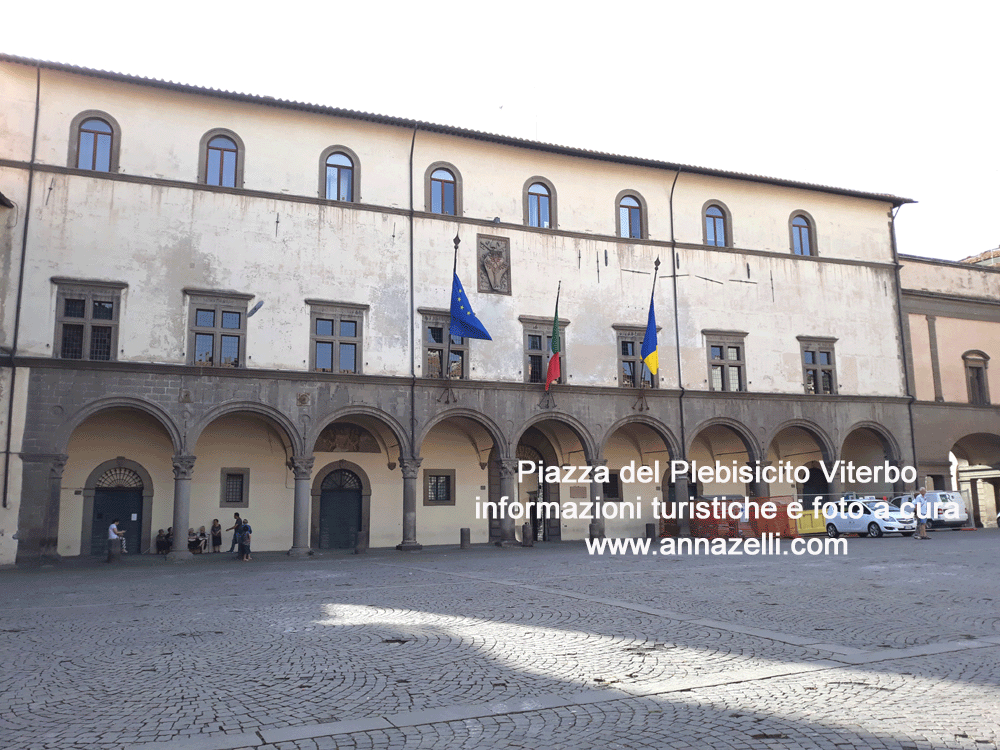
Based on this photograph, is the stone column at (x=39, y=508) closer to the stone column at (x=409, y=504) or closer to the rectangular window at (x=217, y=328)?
the rectangular window at (x=217, y=328)

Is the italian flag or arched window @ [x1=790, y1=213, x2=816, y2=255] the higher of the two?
arched window @ [x1=790, y1=213, x2=816, y2=255]

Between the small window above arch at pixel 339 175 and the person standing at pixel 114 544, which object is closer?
the person standing at pixel 114 544

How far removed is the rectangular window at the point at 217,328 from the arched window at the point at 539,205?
9.12 metres

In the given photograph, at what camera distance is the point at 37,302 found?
2005 cm

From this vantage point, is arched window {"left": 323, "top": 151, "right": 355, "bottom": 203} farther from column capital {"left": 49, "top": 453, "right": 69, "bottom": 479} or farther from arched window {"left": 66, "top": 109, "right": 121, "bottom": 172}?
column capital {"left": 49, "top": 453, "right": 69, "bottom": 479}

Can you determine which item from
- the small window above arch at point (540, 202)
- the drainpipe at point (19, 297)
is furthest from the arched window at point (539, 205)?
the drainpipe at point (19, 297)

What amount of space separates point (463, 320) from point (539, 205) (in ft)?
18.7

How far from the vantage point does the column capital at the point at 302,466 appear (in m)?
21.8

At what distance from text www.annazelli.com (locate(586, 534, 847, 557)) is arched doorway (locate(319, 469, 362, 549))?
23.4ft

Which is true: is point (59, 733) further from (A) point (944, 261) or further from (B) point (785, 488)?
(A) point (944, 261)

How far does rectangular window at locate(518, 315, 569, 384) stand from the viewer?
24906 mm


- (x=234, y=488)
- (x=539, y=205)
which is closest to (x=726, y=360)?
(x=539, y=205)

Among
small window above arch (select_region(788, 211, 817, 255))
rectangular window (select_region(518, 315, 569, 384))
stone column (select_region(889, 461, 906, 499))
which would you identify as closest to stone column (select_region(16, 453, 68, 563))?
rectangular window (select_region(518, 315, 569, 384))

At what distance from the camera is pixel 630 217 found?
27234 mm
